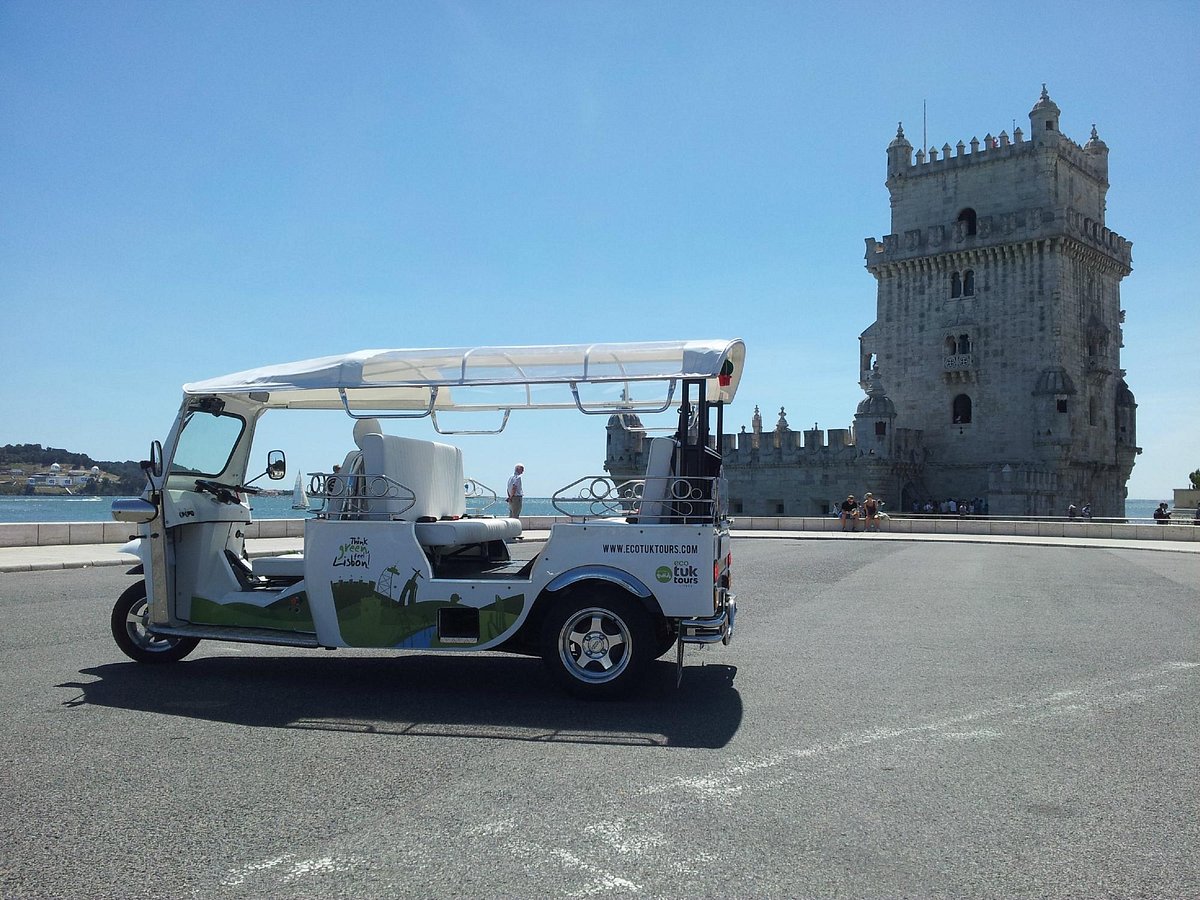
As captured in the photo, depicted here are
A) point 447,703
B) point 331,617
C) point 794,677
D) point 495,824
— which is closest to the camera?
point 495,824

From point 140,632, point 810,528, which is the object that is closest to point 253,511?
point 810,528

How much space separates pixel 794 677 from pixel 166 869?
16.3 feet

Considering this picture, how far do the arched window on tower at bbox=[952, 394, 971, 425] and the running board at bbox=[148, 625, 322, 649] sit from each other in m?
45.0

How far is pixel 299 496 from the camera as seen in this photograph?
7.88 meters

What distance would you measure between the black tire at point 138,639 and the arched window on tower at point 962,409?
4494 cm

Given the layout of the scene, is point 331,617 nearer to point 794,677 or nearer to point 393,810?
point 393,810

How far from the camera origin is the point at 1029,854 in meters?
3.96

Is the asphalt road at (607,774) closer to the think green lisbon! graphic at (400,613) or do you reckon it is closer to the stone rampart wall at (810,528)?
the think green lisbon! graphic at (400,613)

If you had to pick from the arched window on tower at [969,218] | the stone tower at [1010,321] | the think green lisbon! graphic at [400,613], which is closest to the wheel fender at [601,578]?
the think green lisbon! graphic at [400,613]

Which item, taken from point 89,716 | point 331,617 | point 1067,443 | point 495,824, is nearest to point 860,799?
point 495,824

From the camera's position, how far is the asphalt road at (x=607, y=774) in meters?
3.76

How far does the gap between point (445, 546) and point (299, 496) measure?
4.35 feet

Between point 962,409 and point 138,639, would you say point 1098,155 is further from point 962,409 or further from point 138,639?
point 138,639

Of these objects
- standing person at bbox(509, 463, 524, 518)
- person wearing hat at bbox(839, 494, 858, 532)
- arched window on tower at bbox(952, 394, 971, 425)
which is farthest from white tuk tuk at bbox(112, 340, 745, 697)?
arched window on tower at bbox(952, 394, 971, 425)
